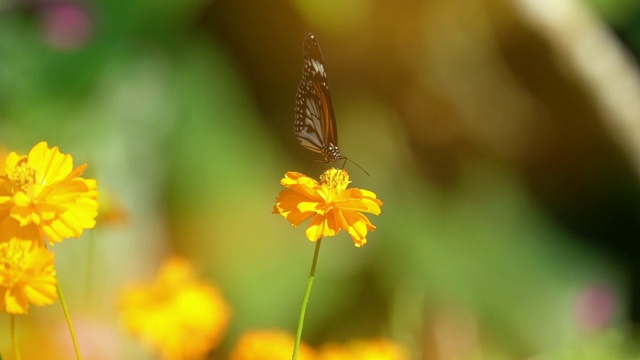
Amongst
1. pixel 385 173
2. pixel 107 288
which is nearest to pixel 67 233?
pixel 107 288

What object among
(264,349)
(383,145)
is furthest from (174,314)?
(383,145)

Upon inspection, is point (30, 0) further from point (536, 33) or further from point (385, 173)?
point (536, 33)

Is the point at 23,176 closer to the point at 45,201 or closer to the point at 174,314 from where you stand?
the point at 45,201

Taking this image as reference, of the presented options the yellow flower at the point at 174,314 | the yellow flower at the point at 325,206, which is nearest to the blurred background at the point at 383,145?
the yellow flower at the point at 174,314

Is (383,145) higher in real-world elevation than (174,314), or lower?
higher

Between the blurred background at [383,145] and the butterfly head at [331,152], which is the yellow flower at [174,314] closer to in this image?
the butterfly head at [331,152]

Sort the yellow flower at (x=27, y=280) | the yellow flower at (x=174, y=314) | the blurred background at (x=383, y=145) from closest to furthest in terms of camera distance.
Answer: the yellow flower at (x=27, y=280) < the yellow flower at (x=174, y=314) < the blurred background at (x=383, y=145)
